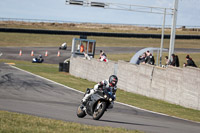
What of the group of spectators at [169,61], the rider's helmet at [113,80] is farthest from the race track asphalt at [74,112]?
the group of spectators at [169,61]

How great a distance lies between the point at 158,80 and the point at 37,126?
38.7 ft

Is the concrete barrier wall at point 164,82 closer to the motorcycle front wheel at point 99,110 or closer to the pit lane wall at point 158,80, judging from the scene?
the pit lane wall at point 158,80

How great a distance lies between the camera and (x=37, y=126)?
359 inches

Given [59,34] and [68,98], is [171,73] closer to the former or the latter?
[68,98]

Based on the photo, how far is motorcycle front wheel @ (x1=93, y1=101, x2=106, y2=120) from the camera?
35.8ft

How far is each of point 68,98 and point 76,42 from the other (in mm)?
18923

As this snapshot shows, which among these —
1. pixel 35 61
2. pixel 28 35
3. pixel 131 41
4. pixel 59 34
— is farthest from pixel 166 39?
pixel 35 61

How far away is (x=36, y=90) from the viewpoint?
1972cm

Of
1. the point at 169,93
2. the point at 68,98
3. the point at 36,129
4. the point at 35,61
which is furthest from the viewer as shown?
the point at 35,61

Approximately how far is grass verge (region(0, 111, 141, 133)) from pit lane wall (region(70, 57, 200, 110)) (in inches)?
334

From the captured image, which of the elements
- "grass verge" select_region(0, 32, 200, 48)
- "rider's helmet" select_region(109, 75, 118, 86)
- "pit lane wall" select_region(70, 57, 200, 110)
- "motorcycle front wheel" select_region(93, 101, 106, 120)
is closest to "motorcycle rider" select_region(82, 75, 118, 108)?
"rider's helmet" select_region(109, 75, 118, 86)

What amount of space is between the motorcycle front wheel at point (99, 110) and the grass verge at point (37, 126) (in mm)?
1283

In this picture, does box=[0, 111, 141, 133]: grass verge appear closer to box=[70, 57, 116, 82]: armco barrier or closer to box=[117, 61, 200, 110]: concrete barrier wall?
box=[117, 61, 200, 110]: concrete barrier wall

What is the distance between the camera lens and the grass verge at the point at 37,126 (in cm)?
852
